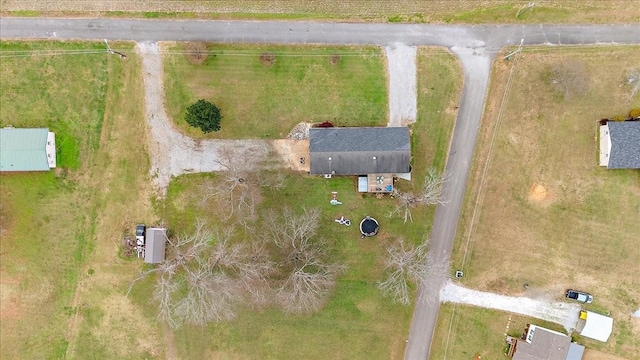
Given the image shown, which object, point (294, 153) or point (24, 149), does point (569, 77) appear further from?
point (24, 149)

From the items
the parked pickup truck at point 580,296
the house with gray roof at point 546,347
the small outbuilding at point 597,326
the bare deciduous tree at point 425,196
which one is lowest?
the house with gray roof at point 546,347

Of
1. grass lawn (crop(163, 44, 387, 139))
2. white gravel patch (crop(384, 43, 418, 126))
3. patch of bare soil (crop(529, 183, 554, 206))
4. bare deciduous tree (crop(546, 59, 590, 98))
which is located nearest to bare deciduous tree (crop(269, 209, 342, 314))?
grass lawn (crop(163, 44, 387, 139))

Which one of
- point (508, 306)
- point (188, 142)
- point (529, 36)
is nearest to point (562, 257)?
point (508, 306)

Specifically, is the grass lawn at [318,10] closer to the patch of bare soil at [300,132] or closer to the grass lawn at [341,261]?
the grass lawn at [341,261]

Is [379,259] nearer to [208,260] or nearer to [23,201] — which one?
[208,260]

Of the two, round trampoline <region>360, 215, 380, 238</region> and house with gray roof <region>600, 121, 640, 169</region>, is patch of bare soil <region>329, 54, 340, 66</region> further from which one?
house with gray roof <region>600, 121, 640, 169</region>

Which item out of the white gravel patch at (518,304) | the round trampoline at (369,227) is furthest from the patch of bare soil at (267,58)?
the white gravel patch at (518,304)
